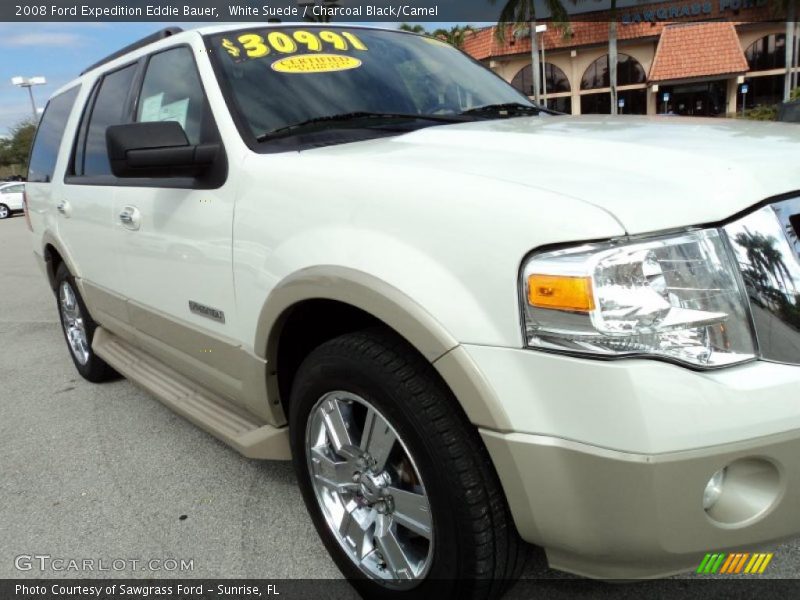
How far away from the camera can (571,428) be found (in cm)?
143

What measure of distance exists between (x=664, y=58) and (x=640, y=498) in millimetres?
39606

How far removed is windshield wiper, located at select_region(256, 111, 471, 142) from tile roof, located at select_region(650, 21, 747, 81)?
37.6m

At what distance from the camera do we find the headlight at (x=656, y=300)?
142 cm

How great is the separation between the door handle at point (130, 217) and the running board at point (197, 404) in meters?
0.74

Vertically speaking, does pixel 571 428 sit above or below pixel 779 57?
below

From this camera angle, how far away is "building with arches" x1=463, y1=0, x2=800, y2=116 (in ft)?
116

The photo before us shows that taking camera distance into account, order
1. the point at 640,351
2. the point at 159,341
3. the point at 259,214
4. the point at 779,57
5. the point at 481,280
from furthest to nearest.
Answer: the point at 779,57, the point at 159,341, the point at 259,214, the point at 481,280, the point at 640,351

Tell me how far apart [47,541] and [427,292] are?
6.76ft

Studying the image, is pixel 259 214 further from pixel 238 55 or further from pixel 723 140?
pixel 723 140

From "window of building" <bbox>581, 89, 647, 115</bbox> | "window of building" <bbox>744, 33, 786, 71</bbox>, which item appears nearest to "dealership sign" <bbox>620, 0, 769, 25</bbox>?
"window of building" <bbox>744, 33, 786, 71</bbox>

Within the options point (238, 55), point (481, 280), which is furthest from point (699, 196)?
point (238, 55)

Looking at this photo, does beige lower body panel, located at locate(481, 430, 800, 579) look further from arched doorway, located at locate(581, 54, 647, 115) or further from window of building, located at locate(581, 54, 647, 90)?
window of building, located at locate(581, 54, 647, 90)

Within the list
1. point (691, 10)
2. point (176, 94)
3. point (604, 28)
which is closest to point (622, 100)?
point (604, 28)

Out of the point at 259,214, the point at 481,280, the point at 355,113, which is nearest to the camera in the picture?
the point at 481,280
